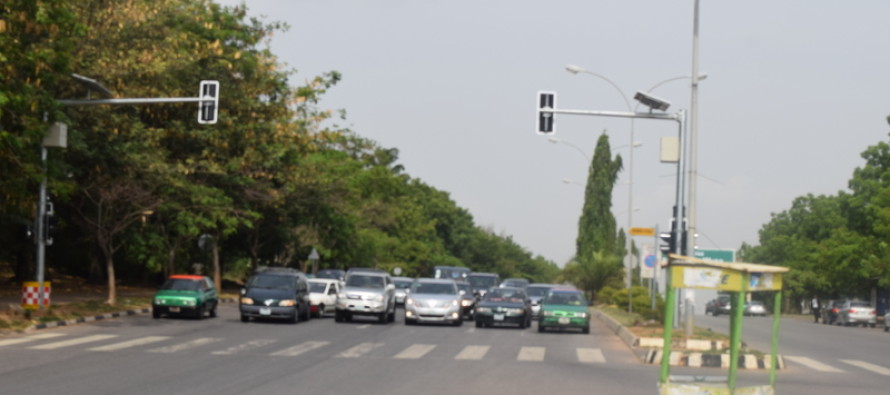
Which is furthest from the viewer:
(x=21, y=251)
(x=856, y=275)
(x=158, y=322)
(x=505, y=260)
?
(x=505, y=260)

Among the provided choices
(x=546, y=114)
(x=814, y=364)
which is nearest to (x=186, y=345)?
(x=546, y=114)

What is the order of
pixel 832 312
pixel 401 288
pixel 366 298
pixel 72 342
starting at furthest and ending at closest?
pixel 832 312 → pixel 401 288 → pixel 366 298 → pixel 72 342

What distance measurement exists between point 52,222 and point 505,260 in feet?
372

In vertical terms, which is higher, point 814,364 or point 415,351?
point 814,364

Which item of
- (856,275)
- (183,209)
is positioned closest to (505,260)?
(856,275)

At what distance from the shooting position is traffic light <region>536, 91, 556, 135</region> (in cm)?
2805

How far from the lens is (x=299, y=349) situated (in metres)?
25.2

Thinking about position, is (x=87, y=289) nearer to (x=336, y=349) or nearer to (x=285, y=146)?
(x=285, y=146)

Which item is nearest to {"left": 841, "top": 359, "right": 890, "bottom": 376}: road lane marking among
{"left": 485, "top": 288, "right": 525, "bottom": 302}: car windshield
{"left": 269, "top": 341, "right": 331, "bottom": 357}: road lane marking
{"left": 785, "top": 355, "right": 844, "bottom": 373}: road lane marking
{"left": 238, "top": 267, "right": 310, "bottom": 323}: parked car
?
{"left": 785, "top": 355, "right": 844, "bottom": 373}: road lane marking

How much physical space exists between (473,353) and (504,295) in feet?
41.6

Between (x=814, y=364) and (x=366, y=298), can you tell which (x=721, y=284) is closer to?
(x=814, y=364)

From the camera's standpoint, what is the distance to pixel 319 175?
54906mm

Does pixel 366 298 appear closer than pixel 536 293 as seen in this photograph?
Yes

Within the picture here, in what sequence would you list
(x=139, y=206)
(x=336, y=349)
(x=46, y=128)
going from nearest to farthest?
(x=336, y=349) < (x=46, y=128) < (x=139, y=206)
